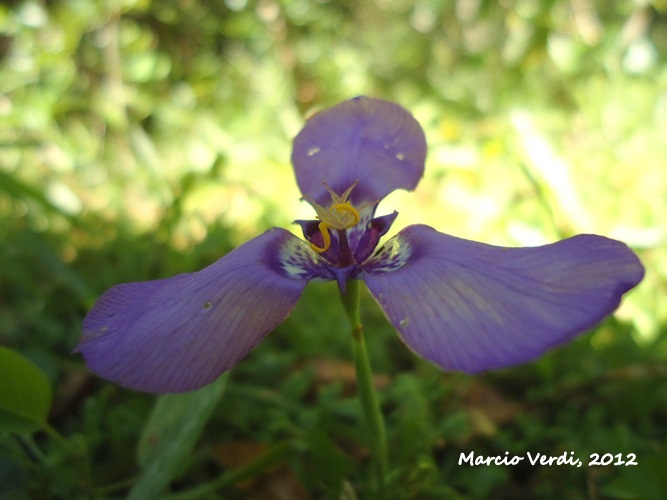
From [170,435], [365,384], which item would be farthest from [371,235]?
[170,435]

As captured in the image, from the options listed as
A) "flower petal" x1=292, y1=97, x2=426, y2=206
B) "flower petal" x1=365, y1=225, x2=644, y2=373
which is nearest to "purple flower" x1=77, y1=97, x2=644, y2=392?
"flower petal" x1=365, y1=225, x2=644, y2=373

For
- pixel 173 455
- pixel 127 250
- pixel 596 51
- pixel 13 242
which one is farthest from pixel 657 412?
pixel 596 51

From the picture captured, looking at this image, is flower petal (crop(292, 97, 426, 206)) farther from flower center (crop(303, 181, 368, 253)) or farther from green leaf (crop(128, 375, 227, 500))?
green leaf (crop(128, 375, 227, 500))

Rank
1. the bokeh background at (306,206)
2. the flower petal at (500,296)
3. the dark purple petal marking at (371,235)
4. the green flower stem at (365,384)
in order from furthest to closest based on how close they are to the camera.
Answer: the bokeh background at (306,206)
the dark purple petal marking at (371,235)
the green flower stem at (365,384)
the flower petal at (500,296)

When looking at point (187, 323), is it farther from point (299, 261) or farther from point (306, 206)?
point (306, 206)

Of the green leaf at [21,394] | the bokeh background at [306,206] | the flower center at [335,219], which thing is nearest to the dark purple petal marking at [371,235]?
the flower center at [335,219]

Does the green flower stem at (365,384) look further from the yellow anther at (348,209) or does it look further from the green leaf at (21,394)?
the green leaf at (21,394)
